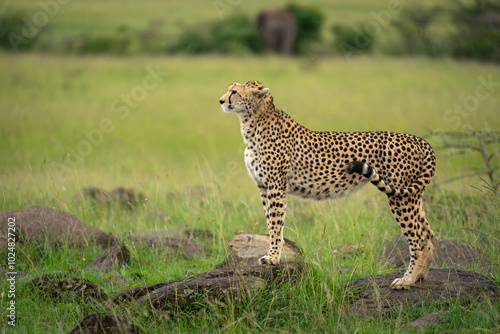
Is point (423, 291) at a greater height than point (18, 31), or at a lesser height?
greater

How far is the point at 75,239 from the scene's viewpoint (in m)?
7.27

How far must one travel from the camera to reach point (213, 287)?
5438 millimetres

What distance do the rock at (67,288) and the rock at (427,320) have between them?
2.76 m

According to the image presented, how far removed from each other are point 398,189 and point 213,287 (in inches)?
71.2

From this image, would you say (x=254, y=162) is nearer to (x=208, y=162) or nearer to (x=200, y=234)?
(x=200, y=234)

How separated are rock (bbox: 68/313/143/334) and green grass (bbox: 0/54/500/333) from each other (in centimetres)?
31

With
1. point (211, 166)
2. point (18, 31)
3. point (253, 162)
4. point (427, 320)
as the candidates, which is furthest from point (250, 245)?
point (18, 31)

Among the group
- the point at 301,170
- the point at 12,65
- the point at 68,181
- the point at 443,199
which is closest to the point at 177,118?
the point at 68,181

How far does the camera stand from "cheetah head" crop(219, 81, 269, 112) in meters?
5.82

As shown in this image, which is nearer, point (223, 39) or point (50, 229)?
point (50, 229)

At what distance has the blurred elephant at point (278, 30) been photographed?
36156mm

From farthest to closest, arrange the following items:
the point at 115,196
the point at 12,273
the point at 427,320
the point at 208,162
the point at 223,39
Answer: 1. the point at 223,39
2. the point at 208,162
3. the point at 115,196
4. the point at 12,273
5. the point at 427,320

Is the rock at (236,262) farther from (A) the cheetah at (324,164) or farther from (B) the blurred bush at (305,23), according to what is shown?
(B) the blurred bush at (305,23)

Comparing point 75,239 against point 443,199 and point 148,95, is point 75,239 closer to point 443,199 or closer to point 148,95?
point 443,199
